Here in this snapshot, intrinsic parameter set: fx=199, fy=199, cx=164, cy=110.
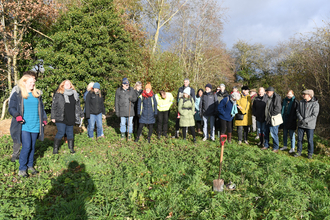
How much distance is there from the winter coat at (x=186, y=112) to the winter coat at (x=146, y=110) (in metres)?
1.04

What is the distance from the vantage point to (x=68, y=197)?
12.1 feet

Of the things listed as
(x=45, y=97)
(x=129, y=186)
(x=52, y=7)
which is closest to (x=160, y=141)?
(x=129, y=186)

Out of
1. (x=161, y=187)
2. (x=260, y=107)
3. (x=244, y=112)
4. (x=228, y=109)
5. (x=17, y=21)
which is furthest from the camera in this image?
(x=17, y=21)

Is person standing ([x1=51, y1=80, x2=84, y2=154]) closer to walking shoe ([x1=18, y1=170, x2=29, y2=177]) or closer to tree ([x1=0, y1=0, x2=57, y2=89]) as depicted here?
walking shoe ([x1=18, y1=170, x2=29, y2=177])

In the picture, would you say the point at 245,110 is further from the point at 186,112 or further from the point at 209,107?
the point at 186,112

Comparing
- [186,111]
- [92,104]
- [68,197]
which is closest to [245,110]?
[186,111]

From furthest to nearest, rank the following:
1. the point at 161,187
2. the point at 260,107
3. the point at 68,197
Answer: the point at 260,107 → the point at 161,187 → the point at 68,197

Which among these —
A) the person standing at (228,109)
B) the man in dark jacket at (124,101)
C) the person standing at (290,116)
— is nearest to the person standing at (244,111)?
the person standing at (228,109)

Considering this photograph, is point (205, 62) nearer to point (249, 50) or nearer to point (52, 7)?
point (52, 7)

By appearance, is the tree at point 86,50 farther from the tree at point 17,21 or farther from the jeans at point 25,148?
the jeans at point 25,148

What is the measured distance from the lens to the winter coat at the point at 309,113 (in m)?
6.14

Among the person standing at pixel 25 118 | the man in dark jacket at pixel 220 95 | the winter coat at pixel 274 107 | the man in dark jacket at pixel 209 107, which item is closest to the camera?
the person standing at pixel 25 118

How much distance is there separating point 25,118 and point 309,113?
7.81m

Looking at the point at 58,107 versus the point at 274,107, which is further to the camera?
the point at 274,107
